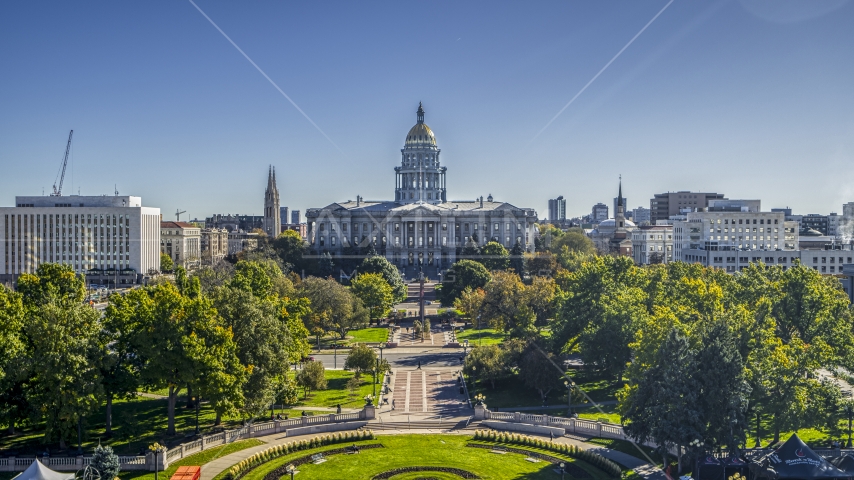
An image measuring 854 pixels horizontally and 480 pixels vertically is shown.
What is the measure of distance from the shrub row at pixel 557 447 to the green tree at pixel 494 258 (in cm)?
9519

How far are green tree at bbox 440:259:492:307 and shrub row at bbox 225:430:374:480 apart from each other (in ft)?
209

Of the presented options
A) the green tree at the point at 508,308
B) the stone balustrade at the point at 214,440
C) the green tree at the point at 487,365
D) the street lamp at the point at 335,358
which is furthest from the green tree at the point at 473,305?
the stone balustrade at the point at 214,440

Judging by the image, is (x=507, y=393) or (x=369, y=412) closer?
(x=369, y=412)

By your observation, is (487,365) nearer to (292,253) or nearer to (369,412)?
(369,412)

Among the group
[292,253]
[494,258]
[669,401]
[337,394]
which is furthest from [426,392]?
[292,253]

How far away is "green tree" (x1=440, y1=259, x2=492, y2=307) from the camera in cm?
11519

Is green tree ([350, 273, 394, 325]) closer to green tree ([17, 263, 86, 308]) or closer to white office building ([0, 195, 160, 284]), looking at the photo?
green tree ([17, 263, 86, 308])

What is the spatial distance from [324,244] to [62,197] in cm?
6314

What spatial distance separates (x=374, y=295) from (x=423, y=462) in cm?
5979

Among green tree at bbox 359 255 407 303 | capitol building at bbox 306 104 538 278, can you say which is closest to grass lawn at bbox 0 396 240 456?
green tree at bbox 359 255 407 303

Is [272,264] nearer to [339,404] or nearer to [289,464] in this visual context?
[339,404]

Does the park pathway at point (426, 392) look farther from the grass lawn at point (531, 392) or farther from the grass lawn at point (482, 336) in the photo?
the grass lawn at point (482, 336)

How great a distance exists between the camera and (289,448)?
4794 cm

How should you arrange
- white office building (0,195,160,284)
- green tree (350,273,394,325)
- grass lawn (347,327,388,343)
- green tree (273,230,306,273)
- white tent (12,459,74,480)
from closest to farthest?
1. white tent (12,459,74,480)
2. grass lawn (347,327,388,343)
3. green tree (350,273,394,325)
4. white office building (0,195,160,284)
5. green tree (273,230,306,273)
